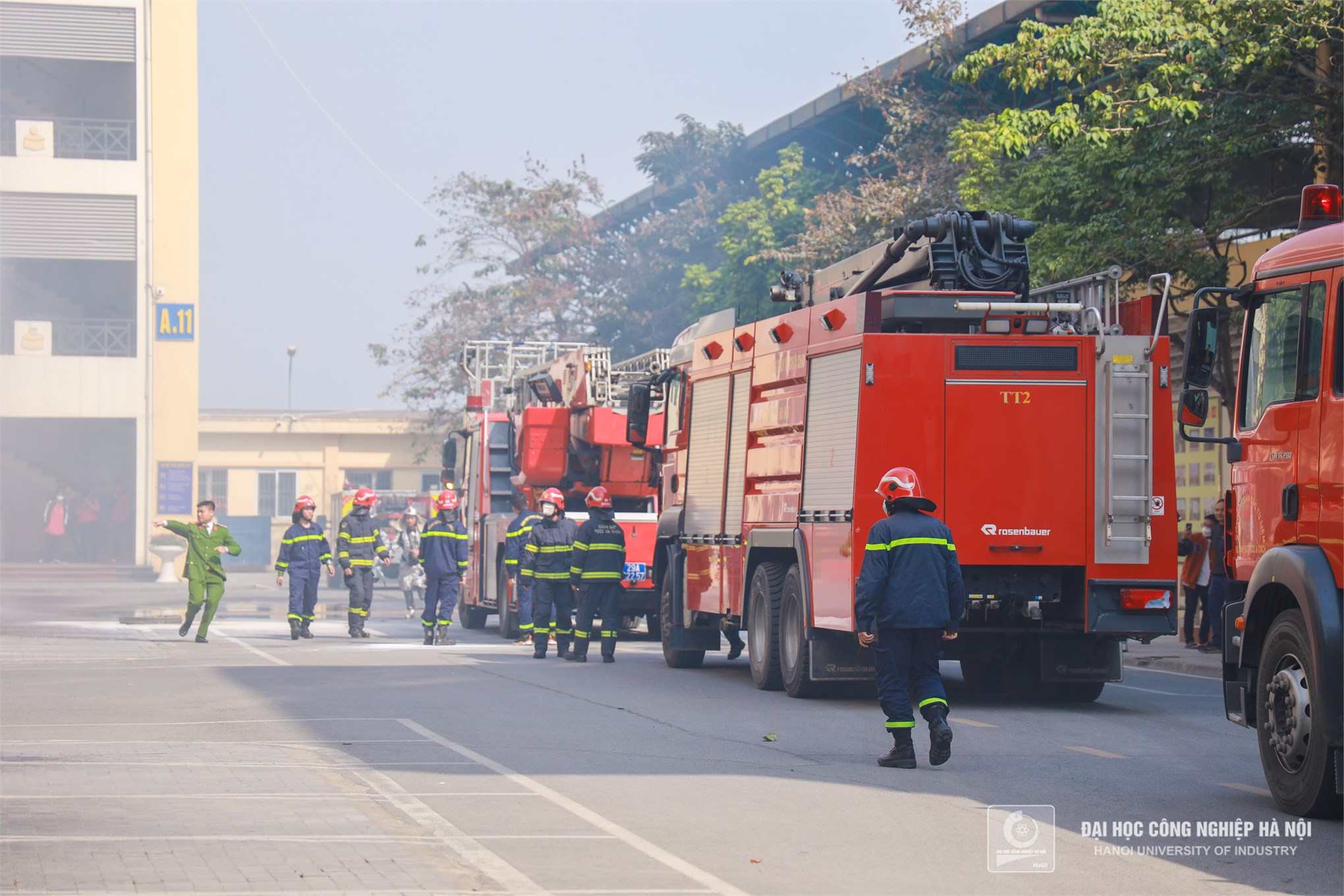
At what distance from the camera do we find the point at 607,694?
48.3 feet

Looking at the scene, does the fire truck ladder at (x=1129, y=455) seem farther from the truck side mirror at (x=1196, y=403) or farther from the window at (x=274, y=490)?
the window at (x=274, y=490)

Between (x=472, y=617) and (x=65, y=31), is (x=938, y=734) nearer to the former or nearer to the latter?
(x=472, y=617)

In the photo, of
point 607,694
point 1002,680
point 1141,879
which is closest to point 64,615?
point 607,694

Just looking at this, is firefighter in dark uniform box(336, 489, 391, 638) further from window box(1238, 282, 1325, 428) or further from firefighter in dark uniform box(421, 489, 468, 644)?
window box(1238, 282, 1325, 428)

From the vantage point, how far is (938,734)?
396 inches

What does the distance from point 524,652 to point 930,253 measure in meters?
8.35

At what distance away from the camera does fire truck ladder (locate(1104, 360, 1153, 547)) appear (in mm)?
13172

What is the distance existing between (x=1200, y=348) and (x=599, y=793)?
4.09 m

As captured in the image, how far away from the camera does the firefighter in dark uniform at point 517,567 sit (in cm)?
2111

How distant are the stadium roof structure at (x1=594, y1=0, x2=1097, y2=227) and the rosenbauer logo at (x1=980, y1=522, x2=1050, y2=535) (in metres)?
9.99

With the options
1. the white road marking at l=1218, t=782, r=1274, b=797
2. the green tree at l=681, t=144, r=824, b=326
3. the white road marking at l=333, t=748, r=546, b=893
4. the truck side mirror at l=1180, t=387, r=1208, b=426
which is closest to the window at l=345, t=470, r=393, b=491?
the green tree at l=681, t=144, r=824, b=326

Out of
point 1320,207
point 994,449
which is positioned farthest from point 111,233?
point 1320,207

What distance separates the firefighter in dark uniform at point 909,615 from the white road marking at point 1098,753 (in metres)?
1.40

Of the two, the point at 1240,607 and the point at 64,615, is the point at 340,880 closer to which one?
the point at 1240,607
